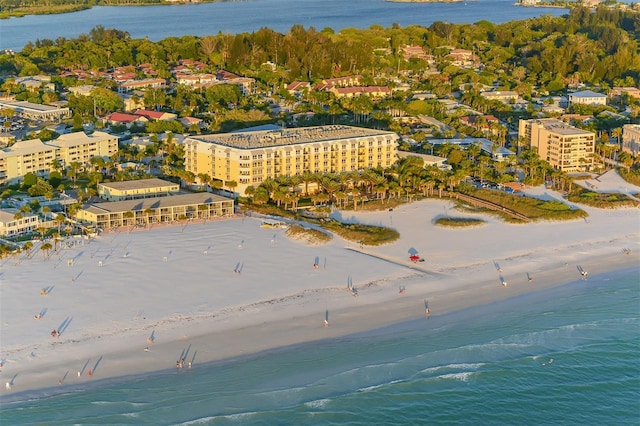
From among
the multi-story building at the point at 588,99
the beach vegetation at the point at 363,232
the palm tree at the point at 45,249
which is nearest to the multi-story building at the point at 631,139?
the multi-story building at the point at 588,99

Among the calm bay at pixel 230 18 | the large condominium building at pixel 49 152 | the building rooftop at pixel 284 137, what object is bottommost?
the large condominium building at pixel 49 152

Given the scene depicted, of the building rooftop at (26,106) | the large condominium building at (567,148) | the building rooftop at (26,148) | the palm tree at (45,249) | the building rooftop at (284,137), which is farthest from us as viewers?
the building rooftop at (26,106)

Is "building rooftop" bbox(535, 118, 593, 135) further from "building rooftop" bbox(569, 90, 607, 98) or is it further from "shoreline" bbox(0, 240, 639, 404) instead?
"shoreline" bbox(0, 240, 639, 404)

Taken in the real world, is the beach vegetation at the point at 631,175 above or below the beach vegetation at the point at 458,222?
above

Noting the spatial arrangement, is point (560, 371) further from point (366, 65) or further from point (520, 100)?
point (366, 65)

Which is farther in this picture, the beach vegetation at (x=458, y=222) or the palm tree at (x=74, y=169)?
the palm tree at (x=74, y=169)

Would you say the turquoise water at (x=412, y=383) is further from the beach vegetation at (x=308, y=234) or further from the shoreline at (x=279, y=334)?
Result: the beach vegetation at (x=308, y=234)
